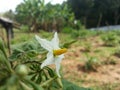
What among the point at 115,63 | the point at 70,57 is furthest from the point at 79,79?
the point at 70,57

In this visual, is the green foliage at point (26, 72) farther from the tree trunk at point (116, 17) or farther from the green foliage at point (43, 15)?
the tree trunk at point (116, 17)

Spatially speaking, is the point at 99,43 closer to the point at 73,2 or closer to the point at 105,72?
the point at 105,72

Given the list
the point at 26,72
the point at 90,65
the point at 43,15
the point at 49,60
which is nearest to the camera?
the point at 26,72

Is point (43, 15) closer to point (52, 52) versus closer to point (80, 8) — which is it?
point (80, 8)

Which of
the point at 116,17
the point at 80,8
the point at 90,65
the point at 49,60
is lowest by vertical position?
the point at 116,17

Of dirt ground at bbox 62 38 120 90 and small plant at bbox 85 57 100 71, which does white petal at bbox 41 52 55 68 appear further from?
small plant at bbox 85 57 100 71

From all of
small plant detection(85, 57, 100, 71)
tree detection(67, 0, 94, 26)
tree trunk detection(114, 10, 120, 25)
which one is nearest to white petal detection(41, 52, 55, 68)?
small plant detection(85, 57, 100, 71)

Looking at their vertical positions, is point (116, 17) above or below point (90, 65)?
below

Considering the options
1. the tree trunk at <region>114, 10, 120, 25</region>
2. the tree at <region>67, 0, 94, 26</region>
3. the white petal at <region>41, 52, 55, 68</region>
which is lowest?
the tree trunk at <region>114, 10, 120, 25</region>

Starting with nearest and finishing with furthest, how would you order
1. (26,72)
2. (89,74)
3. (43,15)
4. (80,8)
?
(26,72) < (89,74) < (43,15) < (80,8)

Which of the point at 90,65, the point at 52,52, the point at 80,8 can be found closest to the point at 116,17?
the point at 80,8

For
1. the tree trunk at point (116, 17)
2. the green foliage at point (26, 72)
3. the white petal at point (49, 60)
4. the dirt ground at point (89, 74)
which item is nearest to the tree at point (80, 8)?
the tree trunk at point (116, 17)
